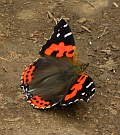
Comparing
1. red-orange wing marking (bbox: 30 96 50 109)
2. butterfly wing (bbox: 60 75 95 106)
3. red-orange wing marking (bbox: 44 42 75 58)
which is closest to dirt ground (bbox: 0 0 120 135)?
red-orange wing marking (bbox: 30 96 50 109)

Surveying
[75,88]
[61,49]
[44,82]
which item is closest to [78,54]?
[61,49]

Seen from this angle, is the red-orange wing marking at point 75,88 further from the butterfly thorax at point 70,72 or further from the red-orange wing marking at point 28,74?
the red-orange wing marking at point 28,74

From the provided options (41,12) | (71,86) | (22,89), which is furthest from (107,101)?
(41,12)

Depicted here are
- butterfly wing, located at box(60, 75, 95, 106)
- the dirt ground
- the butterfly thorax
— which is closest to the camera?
butterfly wing, located at box(60, 75, 95, 106)

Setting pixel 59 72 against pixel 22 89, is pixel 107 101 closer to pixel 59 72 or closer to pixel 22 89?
pixel 59 72

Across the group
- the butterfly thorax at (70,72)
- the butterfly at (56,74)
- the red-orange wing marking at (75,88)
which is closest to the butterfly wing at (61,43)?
the butterfly at (56,74)

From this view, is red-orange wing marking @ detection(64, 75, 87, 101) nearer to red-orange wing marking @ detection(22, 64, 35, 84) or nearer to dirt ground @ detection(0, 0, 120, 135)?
dirt ground @ detection(0, 0, 120, 135)
